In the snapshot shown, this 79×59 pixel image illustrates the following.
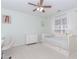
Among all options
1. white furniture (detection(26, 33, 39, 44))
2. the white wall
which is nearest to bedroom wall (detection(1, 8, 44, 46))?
white furniture (detection(26, 33, 39, 44))

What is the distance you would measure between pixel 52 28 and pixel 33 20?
1597 millimetres

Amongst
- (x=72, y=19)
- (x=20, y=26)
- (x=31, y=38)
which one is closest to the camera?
(x=72, y=19)

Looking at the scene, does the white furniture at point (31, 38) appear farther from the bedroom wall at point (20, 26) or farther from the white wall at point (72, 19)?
the white wall at point (72, 19)

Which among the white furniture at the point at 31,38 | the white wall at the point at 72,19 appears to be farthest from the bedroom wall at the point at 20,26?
the white wall at the point at 72,19

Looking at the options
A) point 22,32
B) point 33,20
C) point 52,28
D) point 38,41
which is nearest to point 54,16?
point 52,28

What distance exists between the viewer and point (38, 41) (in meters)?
6.39

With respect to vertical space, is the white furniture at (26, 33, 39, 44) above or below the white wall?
below

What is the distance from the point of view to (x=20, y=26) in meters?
5.41

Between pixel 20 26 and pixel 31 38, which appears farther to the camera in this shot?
pixel 31 38

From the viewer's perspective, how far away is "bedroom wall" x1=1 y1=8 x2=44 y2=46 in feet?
15.5

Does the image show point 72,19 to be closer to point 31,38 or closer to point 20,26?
point 31,38

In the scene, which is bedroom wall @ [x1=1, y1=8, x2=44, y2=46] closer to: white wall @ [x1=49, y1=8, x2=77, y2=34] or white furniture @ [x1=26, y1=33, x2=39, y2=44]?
white furniture @ [x1=26, y1=33, x2=39, y2=44]

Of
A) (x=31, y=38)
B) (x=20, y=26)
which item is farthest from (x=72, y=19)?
(x=20, y=26)

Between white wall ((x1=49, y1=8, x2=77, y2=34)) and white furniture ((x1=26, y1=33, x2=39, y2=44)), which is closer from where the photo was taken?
white wall ((x1=49, y1=8, x2=77, y2=34))
